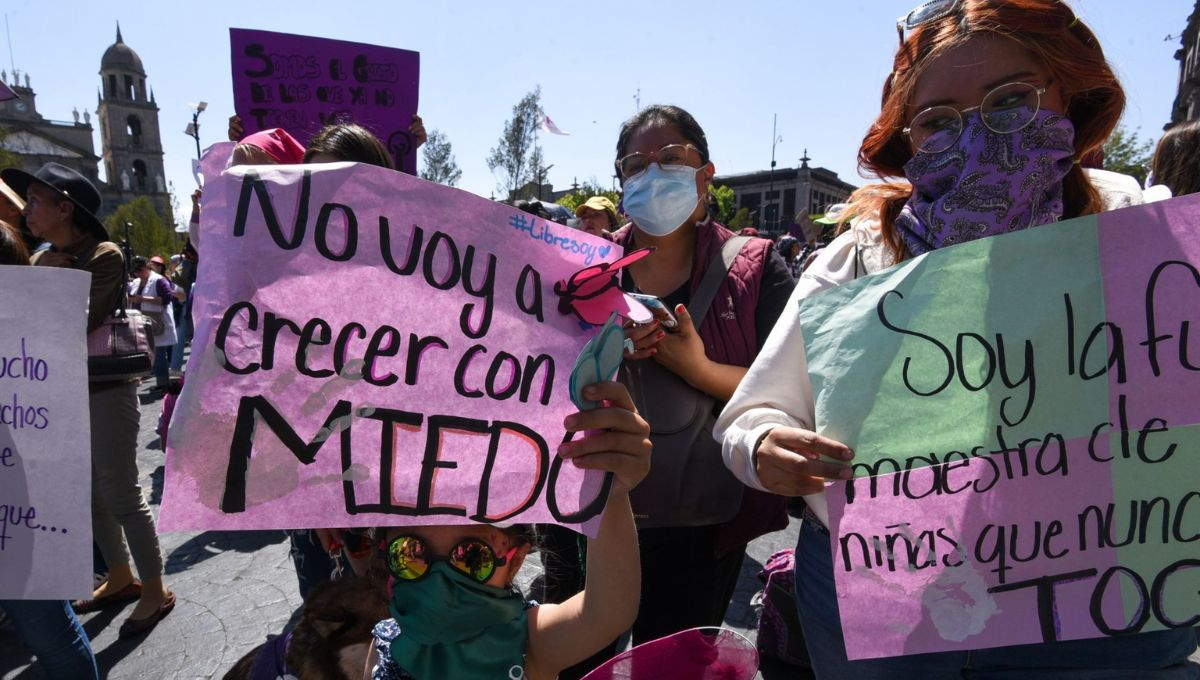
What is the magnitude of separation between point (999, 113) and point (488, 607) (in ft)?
4.37

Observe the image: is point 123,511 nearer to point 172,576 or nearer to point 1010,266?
point 172,576

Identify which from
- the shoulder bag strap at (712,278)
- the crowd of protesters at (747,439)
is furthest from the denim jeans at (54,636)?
the shoulder bag strap at (712,278)

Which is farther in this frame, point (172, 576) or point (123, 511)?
point (172, 576)

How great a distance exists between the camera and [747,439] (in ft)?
3.99

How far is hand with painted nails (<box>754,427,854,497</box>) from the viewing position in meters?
1.06

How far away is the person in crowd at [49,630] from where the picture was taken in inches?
81.5

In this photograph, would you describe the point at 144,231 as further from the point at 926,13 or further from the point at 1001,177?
the point at 1001,177

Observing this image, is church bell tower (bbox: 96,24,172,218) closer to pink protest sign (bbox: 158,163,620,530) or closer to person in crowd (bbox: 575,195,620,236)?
person in crowd (bbox: 575,195,620,236)

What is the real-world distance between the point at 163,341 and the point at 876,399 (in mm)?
8919

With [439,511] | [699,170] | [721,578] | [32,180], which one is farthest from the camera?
[32,180]

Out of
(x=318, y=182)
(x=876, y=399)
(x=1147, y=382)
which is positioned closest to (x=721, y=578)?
(x=876, y=399)

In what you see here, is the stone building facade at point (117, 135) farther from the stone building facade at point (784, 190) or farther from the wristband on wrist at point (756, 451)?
the wristband on wrist at point (756, 451)

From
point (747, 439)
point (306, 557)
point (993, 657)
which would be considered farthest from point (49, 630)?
point (993, 657)

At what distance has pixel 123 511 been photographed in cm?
305
